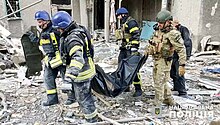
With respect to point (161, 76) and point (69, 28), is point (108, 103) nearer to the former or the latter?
point (161, 76)

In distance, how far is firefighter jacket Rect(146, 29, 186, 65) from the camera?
4.31 meters

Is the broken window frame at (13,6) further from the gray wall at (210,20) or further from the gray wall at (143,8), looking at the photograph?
the gray wall at (210,20)

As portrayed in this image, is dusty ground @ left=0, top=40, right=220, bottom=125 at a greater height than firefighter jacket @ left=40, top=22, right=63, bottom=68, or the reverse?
firefighter jacket @ left=40, top=22, right=63, bottom=68

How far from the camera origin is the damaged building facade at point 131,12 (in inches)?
376

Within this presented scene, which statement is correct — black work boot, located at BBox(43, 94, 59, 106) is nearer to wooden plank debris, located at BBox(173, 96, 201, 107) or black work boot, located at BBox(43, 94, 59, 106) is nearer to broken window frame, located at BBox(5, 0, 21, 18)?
wooden plank debris, located at BBox(173, 96, 201, 107)

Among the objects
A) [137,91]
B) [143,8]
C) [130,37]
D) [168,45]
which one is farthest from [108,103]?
[143,8]

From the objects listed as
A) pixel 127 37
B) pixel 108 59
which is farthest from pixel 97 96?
pixel 108 59

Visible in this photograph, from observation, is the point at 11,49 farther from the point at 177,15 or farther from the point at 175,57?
the point at 177,15

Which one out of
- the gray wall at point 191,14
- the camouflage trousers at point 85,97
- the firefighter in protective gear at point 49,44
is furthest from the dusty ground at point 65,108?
the gray wall at point 191,14

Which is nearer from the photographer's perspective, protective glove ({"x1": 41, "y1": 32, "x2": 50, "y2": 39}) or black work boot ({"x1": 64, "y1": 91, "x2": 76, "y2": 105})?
protective glove ({"x1": 41, "y1": 32, "x2": 50, "y2": 39})

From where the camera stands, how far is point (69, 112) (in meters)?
4.57

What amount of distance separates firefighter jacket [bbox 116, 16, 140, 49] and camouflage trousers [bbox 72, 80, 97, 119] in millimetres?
1674

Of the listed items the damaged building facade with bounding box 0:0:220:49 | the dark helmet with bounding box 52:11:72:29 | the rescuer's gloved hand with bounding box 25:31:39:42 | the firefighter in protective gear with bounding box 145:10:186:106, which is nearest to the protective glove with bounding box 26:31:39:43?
the rescuer's gloved hand with bounding box 25:31:39:42

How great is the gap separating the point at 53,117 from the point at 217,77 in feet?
12.8
